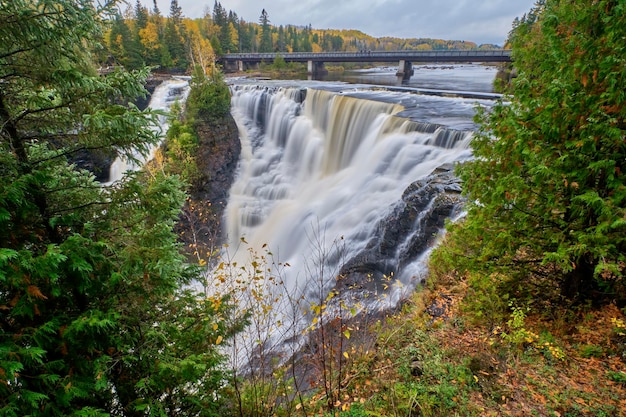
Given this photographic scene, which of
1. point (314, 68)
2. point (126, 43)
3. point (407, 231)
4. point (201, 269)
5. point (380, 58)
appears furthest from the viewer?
point (314, 68)

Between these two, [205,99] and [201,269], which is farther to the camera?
[205,99]

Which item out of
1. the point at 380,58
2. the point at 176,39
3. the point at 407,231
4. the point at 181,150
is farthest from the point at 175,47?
the point at 407,231

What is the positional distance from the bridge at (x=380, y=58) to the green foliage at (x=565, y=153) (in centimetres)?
3715

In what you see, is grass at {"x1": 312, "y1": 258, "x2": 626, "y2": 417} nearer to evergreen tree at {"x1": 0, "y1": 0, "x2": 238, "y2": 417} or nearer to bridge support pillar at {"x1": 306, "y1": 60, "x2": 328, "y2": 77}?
evergreen tree at {"x1": 0, "y1": 0, "x2": 238, "y2": 417}

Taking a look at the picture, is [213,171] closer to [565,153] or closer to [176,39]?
[565,153]

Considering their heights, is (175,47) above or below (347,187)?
above

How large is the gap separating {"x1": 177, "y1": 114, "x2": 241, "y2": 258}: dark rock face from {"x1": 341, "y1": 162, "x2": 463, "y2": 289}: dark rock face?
839 centimetres

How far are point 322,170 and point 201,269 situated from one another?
1450 centimetres

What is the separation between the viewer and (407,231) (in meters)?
10.0

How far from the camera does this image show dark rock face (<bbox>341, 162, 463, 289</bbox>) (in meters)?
9.41

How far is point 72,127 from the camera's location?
10.3 feet

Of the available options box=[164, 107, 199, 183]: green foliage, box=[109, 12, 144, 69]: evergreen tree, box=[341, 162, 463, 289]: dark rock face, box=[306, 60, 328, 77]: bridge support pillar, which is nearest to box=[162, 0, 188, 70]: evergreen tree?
box=[109, 12, 144, 69]: evergreen tree

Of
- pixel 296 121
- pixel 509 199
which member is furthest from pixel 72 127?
pixel 296 121

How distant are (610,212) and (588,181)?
71 centimetres
